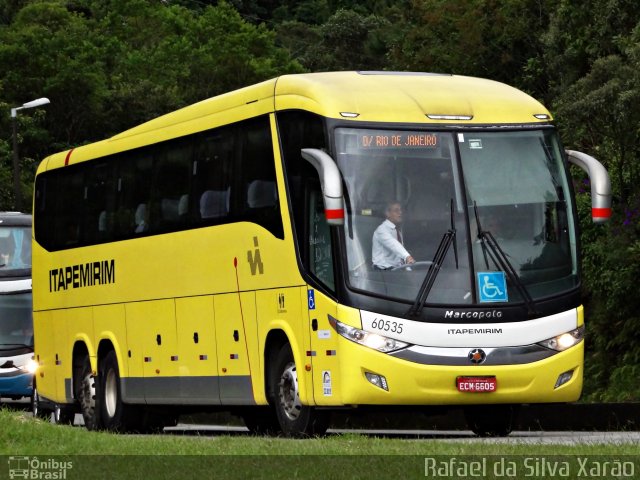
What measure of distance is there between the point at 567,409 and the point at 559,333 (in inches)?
198

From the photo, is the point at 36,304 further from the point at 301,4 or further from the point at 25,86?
the point at 301,4

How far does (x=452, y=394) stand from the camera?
57.7 feet

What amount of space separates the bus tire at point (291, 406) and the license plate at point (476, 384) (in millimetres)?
1639

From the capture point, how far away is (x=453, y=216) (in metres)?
17.8

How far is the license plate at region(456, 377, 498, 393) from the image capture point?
1756 centimetres

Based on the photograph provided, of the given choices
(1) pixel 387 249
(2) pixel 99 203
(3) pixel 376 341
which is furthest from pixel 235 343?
(2) pixel 99 203

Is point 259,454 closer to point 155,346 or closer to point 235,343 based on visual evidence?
point 235,343

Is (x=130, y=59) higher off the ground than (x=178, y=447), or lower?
higher

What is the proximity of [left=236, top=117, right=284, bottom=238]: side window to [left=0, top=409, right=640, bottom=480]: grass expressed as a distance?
3.35 metres

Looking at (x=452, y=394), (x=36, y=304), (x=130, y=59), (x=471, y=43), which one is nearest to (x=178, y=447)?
(x=452, y=394)

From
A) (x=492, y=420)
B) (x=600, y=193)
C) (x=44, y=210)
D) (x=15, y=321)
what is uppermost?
(x=44, y=210)

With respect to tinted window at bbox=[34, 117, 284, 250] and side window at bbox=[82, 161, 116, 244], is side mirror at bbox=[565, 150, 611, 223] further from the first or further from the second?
side window at bbox=[82, 161, 116, 244]

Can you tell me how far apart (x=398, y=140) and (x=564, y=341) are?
2.65 meters

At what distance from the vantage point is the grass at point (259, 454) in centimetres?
1225
